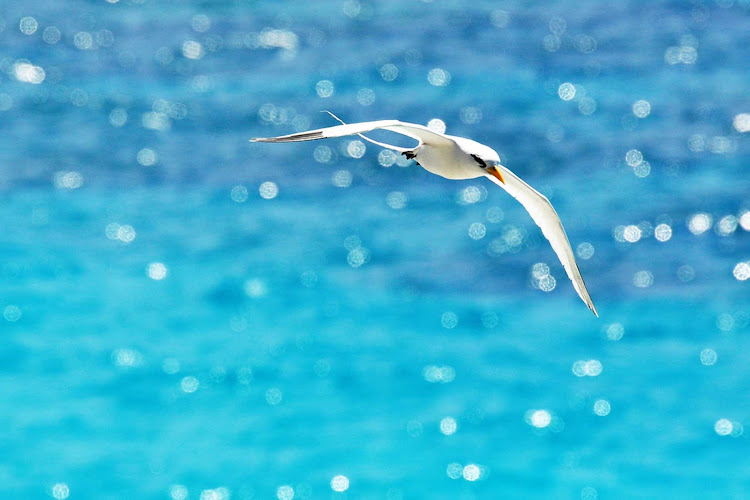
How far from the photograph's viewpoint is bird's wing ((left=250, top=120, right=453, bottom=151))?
392 centimetres

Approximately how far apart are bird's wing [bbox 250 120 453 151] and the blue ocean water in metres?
6.59

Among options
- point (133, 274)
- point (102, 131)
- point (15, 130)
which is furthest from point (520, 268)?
point (15, 130)

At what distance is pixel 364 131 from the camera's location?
13.3 feet

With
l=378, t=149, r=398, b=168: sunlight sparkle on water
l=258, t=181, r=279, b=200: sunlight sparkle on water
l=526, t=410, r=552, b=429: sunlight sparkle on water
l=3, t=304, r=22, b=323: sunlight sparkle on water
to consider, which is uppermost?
l=378, t=149, r=398, b=168: sunlight sparkle on water

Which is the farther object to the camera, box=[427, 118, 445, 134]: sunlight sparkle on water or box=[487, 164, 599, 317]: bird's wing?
box=[427, 118, 445, 134]: sunlight sparkle on water

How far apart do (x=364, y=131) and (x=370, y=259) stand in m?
9.37

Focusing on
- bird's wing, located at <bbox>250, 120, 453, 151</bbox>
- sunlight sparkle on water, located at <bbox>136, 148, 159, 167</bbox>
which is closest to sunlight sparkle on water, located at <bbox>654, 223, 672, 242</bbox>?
sunlight sparkle on water, located at <bbox>136, 148, 159, 167</bbox>

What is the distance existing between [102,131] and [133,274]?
3.46m

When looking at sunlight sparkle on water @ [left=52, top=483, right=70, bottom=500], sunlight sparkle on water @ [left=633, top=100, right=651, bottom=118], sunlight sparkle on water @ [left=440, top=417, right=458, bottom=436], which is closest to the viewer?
sunlight sparkle on water @ [left=52, top=483, right=70, bottom=500]

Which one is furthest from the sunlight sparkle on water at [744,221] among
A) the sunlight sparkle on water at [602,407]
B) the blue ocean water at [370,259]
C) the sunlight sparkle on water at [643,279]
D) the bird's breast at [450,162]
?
the bird's breast at [450,162]

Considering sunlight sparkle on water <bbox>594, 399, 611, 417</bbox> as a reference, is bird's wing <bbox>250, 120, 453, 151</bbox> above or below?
below

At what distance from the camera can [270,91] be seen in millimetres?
16734

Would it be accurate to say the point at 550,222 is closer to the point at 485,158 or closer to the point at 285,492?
the point at 485,158

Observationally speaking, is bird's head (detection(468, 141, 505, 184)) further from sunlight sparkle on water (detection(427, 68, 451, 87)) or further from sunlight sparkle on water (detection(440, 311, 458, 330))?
sunlight sparkle on water (detection(427, 68, 451, 87))
